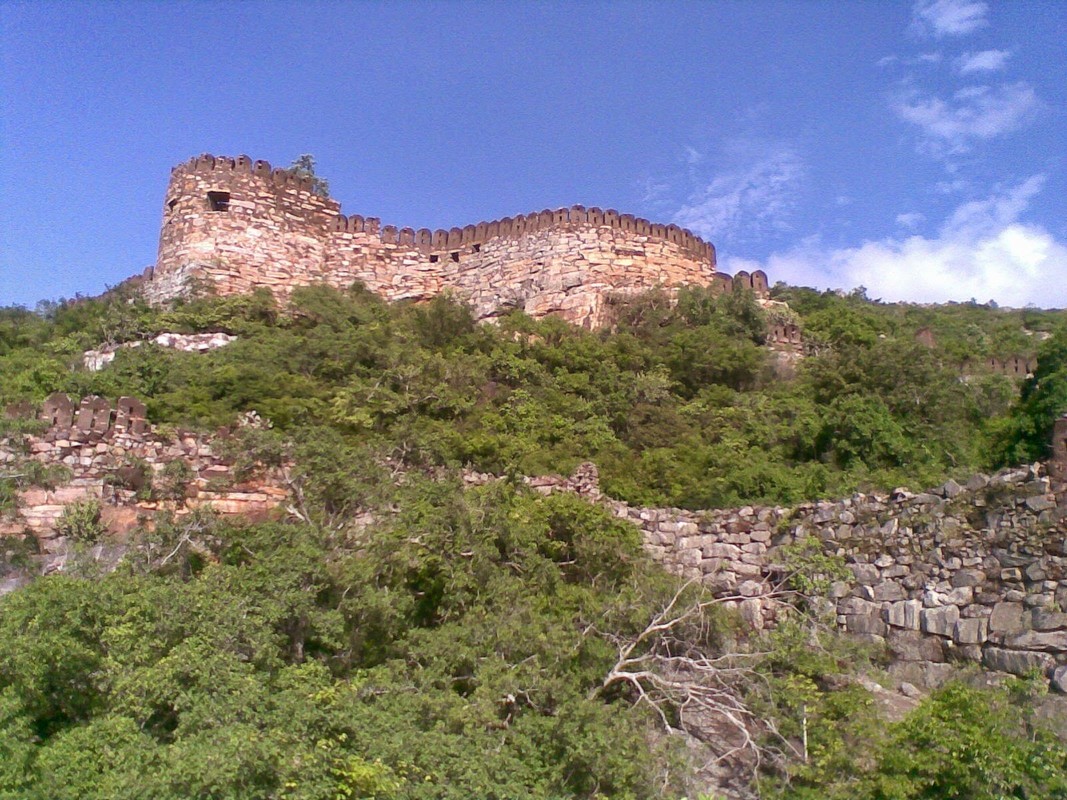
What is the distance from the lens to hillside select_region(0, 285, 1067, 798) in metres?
6.28

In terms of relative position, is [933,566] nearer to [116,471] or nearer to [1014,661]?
[1014,661]

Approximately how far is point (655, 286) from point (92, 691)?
13.4 meters

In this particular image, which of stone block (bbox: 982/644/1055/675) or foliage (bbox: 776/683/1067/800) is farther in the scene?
stone block (bbox: 982/644/1055/675)

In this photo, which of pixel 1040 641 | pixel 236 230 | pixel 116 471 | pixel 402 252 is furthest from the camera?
pixel 402 252

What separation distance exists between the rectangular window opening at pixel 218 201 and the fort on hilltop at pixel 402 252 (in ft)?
0.07

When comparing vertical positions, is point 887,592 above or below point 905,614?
above

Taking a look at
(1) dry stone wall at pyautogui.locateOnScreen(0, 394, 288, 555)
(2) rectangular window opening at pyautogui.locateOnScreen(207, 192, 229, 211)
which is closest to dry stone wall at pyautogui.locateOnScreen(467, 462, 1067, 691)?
(1) dry stone wall at pyautogui.locateOnScreen(0, 394, 288, 555)

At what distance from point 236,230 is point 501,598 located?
13.5m

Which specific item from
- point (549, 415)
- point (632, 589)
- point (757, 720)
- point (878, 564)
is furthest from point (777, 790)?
point (549, 415)

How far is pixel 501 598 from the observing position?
7891 mm

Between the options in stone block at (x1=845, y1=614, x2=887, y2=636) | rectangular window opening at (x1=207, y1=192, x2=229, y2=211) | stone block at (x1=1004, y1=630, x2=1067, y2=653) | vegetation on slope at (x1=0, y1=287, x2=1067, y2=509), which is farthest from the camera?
rectangular window opening at (x1=207, y1=192, x2=229, y2=211)

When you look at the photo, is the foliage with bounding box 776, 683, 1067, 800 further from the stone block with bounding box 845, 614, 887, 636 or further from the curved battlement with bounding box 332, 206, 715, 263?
the curved battlement with bounding box 332, 206, 715, 263

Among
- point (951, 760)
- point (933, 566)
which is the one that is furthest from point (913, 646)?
point (951, 760)

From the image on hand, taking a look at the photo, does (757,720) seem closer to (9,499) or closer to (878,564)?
(878,564)
